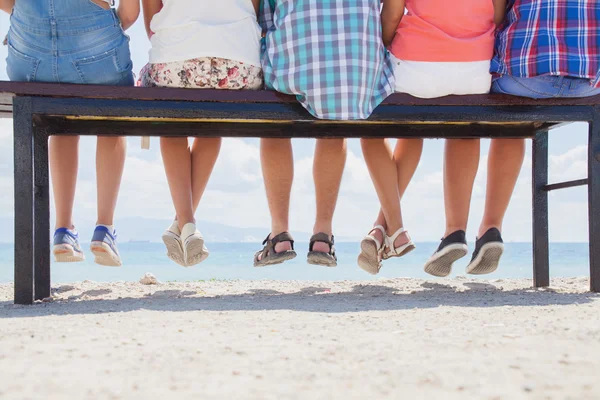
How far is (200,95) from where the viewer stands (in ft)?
9.78

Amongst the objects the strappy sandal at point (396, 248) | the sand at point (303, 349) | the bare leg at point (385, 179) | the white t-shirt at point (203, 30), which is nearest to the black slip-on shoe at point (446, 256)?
the strappy sandal at point (396, 248)

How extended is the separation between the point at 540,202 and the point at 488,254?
1.54 feet

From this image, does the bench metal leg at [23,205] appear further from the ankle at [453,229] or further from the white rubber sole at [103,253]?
the ankle at [453,229]

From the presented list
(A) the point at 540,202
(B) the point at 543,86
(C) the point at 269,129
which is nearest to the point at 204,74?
(C) the point at 269,129

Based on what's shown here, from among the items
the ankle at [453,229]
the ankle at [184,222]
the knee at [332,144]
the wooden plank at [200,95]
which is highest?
the wooden plank at [200,95]

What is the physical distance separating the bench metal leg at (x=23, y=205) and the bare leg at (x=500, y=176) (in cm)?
212

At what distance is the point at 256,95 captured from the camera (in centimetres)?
300

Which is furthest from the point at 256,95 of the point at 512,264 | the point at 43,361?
the point at 512,264

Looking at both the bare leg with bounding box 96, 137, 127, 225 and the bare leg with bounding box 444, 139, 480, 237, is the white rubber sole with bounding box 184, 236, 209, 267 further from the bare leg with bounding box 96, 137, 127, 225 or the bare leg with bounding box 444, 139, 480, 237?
the bare leg with bounding box 444, 139, 480, 237

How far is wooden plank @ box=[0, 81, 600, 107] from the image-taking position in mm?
2879

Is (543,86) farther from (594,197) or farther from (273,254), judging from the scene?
(273,254)

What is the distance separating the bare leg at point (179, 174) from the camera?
3.29m

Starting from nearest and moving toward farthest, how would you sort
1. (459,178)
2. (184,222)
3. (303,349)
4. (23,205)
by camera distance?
(303,349), (23,205), (184,222), (459,178)

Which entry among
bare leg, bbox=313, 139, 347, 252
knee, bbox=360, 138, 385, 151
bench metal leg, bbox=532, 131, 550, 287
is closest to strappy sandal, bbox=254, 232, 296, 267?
bare leg, bbox=313, 139, 347, 252
